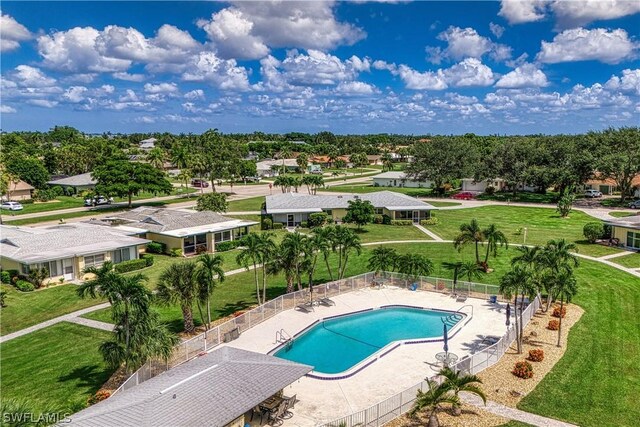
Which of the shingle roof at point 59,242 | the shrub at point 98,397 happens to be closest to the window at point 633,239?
the shingle roof at point 59,242

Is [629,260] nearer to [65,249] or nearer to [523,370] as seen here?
[523,370]

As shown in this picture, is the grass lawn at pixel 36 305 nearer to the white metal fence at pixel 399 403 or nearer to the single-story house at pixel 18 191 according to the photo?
the white metal fence at pixel 399 403

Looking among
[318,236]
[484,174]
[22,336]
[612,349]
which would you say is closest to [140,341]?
[22,336]

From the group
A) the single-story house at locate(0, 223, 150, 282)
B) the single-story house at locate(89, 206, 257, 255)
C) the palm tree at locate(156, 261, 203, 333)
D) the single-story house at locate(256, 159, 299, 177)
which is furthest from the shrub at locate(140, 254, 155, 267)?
the single-story house at locate(256, 159, 299, 177)

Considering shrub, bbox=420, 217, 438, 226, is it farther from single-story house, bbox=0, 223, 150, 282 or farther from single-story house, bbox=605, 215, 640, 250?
single-story house, bbox=0, 223, 150, 282

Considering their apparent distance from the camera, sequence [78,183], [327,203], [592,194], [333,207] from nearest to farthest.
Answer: [333,207] < [327,203] < [592,194] < [78,183]

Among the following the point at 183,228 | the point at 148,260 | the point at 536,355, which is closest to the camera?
the point at 536,355

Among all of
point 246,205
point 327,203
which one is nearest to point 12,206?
point 246,205
